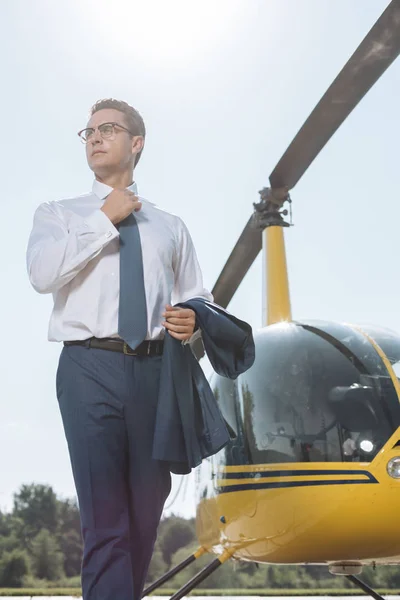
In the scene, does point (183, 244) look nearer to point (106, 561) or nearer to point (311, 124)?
point (106, 561)

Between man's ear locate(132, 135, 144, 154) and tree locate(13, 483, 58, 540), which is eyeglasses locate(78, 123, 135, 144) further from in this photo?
tree locate(13, 483, 58, 540)

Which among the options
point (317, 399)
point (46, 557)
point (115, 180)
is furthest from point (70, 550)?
point (115, 180)

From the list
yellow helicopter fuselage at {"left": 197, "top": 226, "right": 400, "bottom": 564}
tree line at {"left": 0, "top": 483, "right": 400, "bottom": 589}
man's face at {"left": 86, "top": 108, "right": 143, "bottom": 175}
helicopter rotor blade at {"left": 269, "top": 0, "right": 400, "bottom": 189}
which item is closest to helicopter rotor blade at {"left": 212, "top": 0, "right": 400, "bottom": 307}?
helicopter rotor blade at {"left": 269, "top": 0, "right": 400, "bottom": 189}

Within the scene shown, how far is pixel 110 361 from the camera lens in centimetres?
153

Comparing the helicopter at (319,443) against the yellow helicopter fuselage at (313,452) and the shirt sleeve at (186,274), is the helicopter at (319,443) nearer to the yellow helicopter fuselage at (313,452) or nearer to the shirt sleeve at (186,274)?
the yellow helicopter fuselage at (313,452)

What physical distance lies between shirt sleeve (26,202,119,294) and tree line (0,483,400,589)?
2148 cm

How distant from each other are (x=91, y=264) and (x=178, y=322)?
10.9 inches

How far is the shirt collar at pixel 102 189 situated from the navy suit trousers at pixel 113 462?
0.47m

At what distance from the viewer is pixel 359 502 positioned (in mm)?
2605

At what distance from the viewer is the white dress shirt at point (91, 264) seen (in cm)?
153

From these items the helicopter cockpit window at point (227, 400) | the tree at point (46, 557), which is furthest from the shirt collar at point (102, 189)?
the tree at point (46, 557)

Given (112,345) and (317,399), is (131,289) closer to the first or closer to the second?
(112,345)

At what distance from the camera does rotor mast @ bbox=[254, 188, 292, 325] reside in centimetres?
442

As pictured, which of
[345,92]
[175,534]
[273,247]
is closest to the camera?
[345,92]
